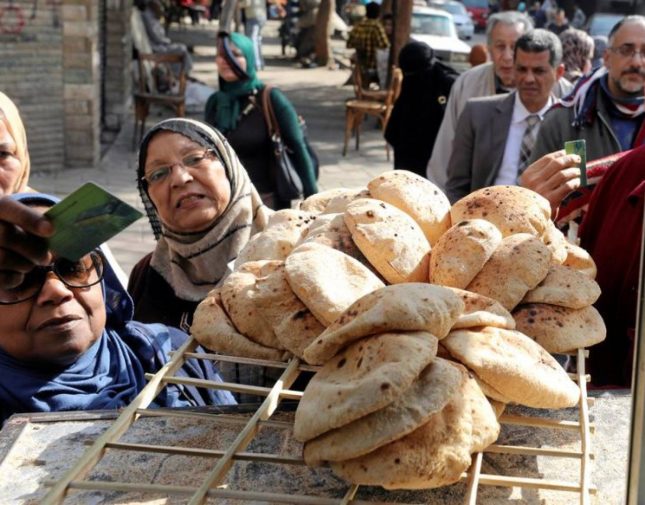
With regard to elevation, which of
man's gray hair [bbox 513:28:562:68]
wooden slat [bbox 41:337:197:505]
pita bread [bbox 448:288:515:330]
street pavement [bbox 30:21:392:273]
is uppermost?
man's gray hair [bbox 513:28:562:68]

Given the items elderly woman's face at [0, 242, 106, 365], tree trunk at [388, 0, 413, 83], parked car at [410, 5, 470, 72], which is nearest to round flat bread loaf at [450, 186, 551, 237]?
elderly woman's face at [0, 242, 106, 365]

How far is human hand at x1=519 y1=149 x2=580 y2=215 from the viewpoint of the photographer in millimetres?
2887

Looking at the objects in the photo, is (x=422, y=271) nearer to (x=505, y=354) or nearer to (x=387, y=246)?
(x=387, y=246)

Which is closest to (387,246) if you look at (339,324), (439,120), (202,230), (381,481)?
(339,324)

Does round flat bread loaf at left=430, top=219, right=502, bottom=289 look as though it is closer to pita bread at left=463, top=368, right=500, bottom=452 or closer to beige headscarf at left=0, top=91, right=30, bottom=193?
pita bread at left=463, top=368, right=500, bottom=452

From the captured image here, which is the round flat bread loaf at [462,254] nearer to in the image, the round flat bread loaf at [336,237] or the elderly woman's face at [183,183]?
the round flat bread loaf at [336,237]

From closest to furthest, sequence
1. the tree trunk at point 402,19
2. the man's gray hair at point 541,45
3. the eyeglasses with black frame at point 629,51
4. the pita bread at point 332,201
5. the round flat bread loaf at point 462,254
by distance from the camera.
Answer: the round flat bread loaf at point 462,254 < the pita bread at point 332,201 < the eyeglasses with black frame at point 629,51 < the man's gray hair at point 541,45 < the tree trunk at point 402,19

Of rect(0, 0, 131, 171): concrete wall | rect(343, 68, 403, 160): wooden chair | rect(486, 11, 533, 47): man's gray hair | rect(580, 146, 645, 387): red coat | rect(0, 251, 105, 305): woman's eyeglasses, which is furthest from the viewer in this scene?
rect(343, 68, 403, 160): wooden chair

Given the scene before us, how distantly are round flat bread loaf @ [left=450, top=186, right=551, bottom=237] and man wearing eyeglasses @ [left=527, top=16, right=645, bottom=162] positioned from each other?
266 cm

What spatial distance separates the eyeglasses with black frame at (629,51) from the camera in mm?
5066

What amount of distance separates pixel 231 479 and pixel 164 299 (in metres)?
1.98

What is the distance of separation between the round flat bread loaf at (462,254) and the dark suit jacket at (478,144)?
3.33 m

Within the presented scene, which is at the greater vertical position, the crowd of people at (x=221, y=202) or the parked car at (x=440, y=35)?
the crowd of people at (x=221, y=202)

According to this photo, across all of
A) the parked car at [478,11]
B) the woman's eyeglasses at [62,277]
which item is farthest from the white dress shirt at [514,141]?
the parked car at [478,11]
